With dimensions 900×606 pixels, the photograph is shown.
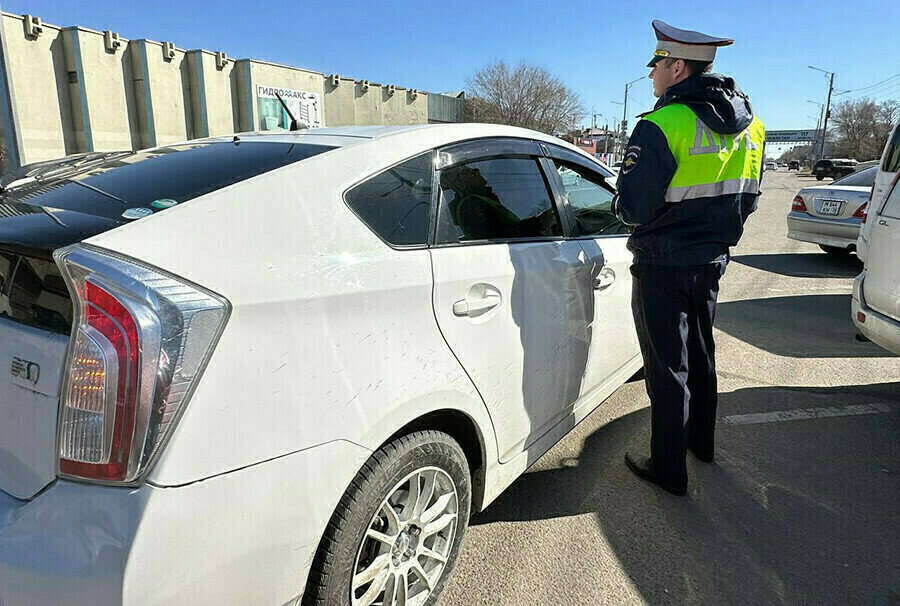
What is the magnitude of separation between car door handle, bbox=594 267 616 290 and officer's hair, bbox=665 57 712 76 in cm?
101

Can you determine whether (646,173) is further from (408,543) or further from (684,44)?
(408,543)

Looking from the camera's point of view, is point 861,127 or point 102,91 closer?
point 102,91

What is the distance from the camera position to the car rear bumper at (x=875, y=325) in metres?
3.23

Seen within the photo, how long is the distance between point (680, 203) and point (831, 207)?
7450 mm

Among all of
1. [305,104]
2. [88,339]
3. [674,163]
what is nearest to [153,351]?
[88,339]

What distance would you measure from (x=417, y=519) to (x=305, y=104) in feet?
110

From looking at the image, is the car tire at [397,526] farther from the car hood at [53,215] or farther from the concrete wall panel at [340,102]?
the concrete wall panel at [340,102]

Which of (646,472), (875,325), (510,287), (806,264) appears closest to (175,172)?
(510,287)

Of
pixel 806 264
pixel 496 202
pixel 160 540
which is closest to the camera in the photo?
pixel 160 540

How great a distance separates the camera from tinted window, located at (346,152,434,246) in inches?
65.6

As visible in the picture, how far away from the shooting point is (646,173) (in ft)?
8.00

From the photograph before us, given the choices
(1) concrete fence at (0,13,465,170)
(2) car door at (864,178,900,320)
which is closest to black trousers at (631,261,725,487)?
(2) car door at (864,178,900,320)

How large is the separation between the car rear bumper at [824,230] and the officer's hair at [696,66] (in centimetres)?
679

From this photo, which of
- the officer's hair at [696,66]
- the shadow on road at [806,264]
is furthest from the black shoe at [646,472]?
the shadow on road at [806,264]
